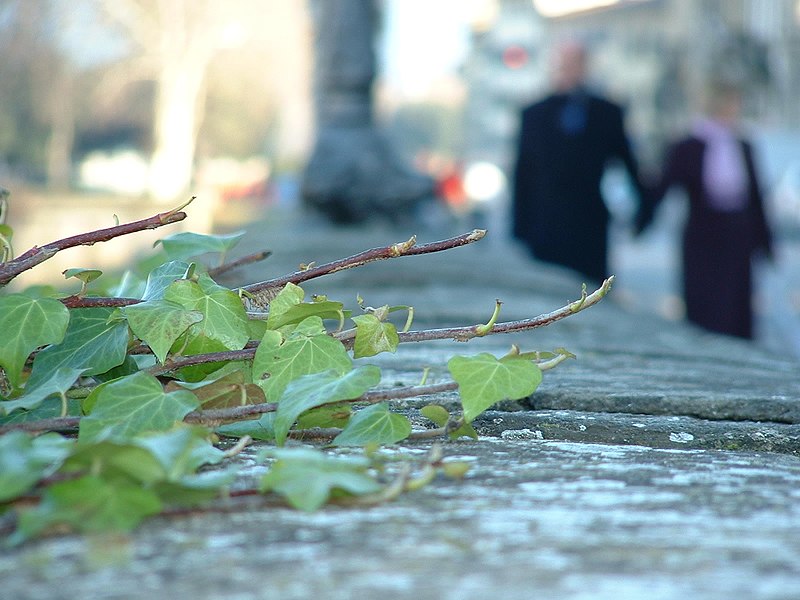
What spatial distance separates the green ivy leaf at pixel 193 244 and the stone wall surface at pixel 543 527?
318 mm

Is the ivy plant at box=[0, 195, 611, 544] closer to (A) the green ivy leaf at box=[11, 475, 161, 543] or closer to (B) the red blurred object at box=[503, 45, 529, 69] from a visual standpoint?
(A) the green ivy leaf at box=[11, 475, 161, 543]

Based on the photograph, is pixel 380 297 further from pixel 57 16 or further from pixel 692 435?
pixel 57 16

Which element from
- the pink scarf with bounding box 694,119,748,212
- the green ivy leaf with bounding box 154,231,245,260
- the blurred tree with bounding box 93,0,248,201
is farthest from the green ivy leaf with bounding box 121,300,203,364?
the blurred tree with bounding box 93,0,248,201

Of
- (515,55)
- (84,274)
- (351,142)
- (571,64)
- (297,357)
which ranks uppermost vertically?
(515,55)

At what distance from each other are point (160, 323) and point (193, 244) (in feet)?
0.92

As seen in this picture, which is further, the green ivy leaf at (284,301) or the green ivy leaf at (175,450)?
the green ivy leaf at (284,301)

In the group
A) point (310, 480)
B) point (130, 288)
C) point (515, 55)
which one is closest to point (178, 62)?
point (515, 55)

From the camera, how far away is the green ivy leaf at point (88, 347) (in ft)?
4.17

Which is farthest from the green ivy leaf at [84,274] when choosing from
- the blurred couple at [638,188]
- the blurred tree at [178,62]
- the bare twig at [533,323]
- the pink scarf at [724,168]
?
the blurred tree at [178,62]

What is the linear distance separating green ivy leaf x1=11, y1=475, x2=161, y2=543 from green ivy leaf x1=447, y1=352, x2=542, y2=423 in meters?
0.38

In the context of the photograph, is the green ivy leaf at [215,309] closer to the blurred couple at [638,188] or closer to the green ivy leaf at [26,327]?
the green ivy leaf at [26,327]

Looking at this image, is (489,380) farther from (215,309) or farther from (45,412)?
(45,412)

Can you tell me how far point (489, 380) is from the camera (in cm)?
118

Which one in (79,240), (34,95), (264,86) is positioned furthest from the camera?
(264,86)
